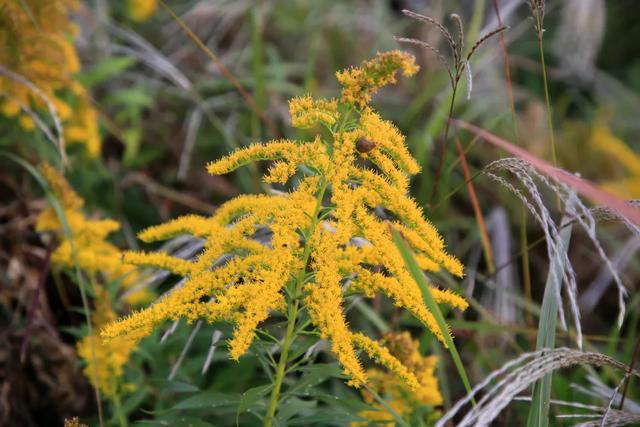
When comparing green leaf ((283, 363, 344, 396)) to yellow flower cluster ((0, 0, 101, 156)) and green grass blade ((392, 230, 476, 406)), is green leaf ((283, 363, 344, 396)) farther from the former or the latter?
yellow flower cluster ((0, 0, 101, 156))

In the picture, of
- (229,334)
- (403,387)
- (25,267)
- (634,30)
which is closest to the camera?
(229,334)

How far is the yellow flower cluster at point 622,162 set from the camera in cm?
448

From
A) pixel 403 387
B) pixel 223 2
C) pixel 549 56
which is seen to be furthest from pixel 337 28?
pixel 403 387

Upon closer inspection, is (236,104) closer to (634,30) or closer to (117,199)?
(117,199)

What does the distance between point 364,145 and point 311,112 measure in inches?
6.4

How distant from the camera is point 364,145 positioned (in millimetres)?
1733

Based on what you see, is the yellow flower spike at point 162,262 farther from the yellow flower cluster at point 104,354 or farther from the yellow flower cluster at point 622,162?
the yellow flower cluster at point 622,162

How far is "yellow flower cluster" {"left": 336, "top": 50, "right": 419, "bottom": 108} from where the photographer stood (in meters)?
1.66

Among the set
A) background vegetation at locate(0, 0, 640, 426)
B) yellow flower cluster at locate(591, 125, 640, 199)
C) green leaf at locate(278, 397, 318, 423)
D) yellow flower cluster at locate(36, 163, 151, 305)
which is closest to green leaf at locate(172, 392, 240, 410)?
background vegetation at locate(0, 0, 640, 426)

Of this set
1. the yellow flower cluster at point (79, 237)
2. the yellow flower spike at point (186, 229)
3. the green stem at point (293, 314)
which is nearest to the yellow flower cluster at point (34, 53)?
the yellow flower cluster at point (79, 237)

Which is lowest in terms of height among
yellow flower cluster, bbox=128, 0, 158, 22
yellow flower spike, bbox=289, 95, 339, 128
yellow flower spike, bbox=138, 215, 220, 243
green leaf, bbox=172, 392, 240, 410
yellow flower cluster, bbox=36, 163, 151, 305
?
green leaf, bbox=172, 392, 240, 410

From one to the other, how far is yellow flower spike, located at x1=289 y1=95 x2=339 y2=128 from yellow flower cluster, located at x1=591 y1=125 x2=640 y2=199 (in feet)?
10.3

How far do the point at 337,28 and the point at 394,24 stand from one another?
19.0 inches

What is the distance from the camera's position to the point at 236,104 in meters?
4.59
